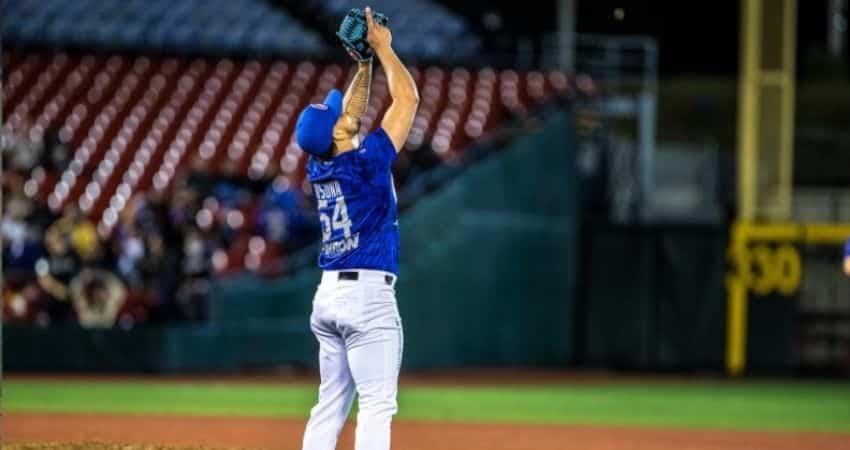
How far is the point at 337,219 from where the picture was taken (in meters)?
6.68

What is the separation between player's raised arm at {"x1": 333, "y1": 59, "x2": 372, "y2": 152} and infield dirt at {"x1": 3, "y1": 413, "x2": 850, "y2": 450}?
11.6ft

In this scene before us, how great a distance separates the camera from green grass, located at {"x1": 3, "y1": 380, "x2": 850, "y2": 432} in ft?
45.8

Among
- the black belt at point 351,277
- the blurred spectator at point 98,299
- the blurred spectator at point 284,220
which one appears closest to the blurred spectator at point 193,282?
the blurred spectator at point 98,299

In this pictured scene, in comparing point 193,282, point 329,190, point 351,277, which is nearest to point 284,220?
point 193,282

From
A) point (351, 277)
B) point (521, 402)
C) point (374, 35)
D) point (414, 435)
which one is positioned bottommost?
point (521, 402)

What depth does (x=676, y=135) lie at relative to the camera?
125 feet

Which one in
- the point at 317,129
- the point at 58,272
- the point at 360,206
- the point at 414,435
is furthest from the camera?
the point at 58,272

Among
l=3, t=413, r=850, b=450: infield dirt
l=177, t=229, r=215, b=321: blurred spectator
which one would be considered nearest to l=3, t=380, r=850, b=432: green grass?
l=3, t=413, r=850, b=450: infield dirt

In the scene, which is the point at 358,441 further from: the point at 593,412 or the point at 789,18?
the point at 789,18

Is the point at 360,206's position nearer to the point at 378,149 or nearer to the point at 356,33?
the point at 378,149

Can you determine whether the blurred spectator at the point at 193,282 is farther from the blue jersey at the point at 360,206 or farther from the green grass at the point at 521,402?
the blue jersey at the point at 360,206

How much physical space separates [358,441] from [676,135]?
32.1 metres

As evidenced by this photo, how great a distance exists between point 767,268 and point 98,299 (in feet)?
30.0

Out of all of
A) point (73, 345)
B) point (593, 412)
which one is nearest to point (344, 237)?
point (593, 412)
